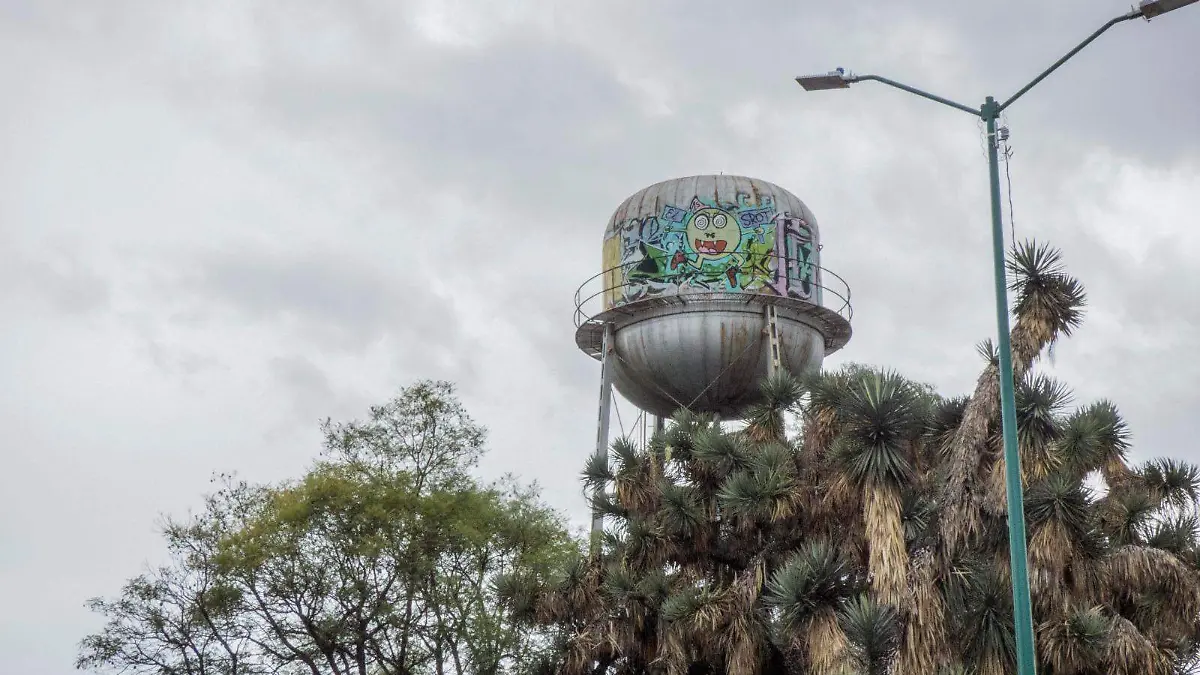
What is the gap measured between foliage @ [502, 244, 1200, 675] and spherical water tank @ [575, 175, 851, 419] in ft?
13.9

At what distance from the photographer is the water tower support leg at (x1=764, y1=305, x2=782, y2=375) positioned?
29219mm

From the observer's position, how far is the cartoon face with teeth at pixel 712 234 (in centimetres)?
3055

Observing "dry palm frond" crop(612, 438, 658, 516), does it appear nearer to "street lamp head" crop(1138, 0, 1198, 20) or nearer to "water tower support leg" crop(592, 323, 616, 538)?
"water tower support leg" crop(592, 323, 616, 538)

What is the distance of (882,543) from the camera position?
17.3 metres

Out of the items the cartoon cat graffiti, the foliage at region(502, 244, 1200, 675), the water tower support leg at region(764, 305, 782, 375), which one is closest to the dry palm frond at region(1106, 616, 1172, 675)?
the foliage at region(502, 244, 1200, 675)

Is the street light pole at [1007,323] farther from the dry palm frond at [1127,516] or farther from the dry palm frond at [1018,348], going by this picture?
the dry palm frond at [1127,516]

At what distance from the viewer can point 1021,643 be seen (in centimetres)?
1233

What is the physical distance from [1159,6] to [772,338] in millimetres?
16992

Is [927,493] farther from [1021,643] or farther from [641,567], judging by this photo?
[1021,643]

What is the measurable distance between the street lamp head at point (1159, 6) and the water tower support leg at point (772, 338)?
16.4 metres

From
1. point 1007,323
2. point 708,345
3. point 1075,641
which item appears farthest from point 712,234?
point 1007,323

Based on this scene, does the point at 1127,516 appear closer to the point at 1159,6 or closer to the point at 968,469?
the point at 968,469

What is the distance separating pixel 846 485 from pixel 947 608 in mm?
2170

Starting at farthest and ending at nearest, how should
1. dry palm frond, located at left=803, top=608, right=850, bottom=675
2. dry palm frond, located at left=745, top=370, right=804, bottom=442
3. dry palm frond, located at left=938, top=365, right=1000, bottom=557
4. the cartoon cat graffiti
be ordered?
the cartoon cat graffiti
dry palm frond, located at left=745, top=370, right=804, bottom=442
dry palm frond, located at left=803, top=608, right=850, bottom=675
dry palm frond, located at left=938, top=365, right=1000, bottom=557
